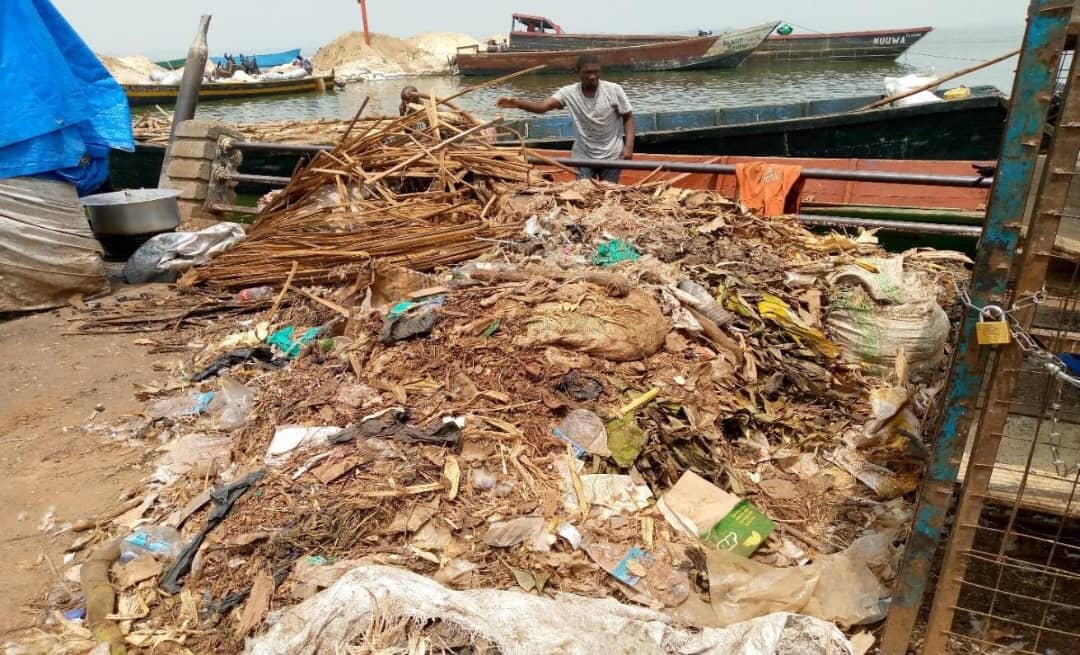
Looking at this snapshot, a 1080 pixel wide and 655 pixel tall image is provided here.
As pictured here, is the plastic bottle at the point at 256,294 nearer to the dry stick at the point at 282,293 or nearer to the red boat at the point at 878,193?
the dry stick at the point at 282,293

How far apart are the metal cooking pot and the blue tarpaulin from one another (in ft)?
0.98

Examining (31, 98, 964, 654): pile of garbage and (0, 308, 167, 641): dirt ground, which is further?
(0, 308, 167, 641): dirt ground

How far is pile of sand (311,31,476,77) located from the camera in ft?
136

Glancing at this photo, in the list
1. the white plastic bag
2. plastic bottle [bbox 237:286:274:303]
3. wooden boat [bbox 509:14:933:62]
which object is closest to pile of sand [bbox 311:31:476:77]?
wooden boat [bbox 509:14:933:62]

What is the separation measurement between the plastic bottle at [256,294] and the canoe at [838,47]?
3318 cm

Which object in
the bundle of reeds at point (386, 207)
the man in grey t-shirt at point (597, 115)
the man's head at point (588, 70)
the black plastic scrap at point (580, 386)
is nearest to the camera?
the black plastic scrap at point (580, 386)

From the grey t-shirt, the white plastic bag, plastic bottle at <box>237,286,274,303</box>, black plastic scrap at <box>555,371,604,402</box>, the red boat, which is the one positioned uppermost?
the white plastic bag

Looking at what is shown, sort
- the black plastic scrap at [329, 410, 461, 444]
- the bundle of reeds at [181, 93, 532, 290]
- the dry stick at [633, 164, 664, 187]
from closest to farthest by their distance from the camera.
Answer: the black plastic scrap at [329, 410, 461, 444] → the bundle of reeds at [181, 93, 532, 290] → the dry stick at [633, 164, 664, 187]

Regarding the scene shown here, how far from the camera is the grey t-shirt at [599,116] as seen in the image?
6.55 m

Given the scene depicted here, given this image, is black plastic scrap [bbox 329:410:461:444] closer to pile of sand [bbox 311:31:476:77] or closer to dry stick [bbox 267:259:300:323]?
dry stick [bbox 267:259:300:323]

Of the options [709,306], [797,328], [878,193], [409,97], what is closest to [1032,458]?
[797,328]

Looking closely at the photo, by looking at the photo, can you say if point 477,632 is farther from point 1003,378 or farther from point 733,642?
point 1003,378

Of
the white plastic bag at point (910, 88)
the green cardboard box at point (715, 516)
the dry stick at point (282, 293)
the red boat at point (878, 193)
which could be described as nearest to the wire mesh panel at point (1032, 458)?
the green cardboard box at point (715, 516)

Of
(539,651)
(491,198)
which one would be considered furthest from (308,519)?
(491,198)
